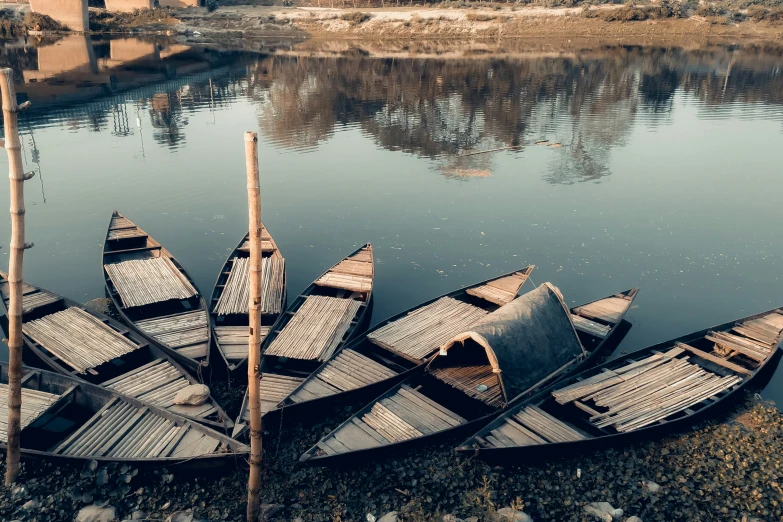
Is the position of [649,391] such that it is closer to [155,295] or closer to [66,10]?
[155,295]

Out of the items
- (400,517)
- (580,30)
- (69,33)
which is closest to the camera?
(400,517)

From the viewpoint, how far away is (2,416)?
684 inches

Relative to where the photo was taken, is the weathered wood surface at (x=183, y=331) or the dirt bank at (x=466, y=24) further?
the dirt bank at (x=466, y=24)

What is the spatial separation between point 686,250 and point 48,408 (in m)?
32.8

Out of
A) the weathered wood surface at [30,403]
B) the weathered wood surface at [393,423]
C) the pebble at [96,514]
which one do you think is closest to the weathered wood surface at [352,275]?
the weathered wood surface at [393,423]

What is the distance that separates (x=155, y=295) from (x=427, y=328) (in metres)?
12.3

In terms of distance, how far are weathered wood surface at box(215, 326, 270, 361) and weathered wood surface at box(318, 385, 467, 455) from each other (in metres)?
5.35

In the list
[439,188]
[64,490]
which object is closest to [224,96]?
[439,188]

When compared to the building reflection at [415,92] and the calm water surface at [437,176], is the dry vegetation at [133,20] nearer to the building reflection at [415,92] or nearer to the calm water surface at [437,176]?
the building reflection at [415,92]

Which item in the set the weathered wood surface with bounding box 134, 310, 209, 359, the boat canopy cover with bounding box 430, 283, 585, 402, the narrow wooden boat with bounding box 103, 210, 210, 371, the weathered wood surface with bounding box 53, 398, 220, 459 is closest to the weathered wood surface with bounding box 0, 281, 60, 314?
the narrow wooden boat with bounding box 103, 210, 210, 371

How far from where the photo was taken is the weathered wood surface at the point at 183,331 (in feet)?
69.5

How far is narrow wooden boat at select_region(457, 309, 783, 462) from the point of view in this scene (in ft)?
57.7

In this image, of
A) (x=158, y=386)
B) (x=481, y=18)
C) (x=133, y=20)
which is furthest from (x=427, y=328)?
(x=133, y=20)

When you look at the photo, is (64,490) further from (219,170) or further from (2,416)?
(219,170)
